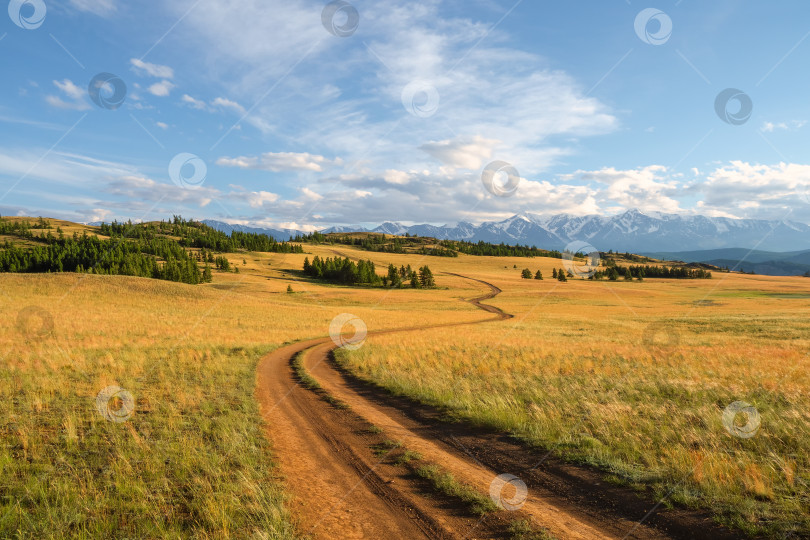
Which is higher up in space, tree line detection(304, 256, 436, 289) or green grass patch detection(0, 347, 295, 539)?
green grass patch detection(0, 347, 295, 539)

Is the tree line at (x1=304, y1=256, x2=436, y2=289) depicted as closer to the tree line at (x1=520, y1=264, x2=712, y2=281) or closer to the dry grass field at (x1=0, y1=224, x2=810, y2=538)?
the tree line at (x1=520, y1=264, x2=712, y2=281)

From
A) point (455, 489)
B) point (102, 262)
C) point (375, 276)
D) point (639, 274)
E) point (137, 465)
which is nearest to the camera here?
point (455, 489)

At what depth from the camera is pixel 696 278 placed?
15088cm

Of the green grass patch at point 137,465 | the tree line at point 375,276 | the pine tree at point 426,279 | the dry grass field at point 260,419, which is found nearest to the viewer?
the green grass patch at point 137,465

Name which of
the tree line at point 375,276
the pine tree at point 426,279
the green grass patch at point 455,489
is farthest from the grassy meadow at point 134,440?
the tree line at point 375,276

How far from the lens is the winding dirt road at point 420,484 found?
18.8 ft

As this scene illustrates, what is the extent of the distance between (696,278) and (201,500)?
7413 inches

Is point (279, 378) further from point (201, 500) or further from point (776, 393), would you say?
point (776, 393)

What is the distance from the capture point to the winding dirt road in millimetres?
5719

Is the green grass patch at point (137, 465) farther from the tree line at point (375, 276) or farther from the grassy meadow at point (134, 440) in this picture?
the tree line at point (375, 276)

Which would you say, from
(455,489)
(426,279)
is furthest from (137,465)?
(426,279)

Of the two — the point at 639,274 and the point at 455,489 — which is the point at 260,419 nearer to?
the point at 455,489

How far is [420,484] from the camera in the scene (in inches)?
280

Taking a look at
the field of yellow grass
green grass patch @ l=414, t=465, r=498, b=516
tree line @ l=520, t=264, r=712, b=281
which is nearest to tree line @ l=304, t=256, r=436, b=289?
tree line @ l=520, t=264, r=712, b=281
